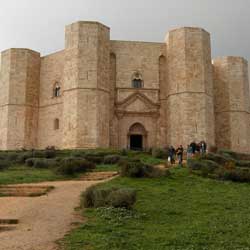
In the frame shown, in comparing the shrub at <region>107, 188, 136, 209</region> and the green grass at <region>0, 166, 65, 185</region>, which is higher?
the green grass at <region>0, 166, 65, 185</region>

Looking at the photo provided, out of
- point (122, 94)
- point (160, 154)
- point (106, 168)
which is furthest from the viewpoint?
point (122, 94)

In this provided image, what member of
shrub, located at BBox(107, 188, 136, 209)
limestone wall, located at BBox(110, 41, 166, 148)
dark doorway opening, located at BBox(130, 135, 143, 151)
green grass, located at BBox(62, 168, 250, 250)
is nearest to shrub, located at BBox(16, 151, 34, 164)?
limestone wall, located at BBox(110, 41, 166, 148)

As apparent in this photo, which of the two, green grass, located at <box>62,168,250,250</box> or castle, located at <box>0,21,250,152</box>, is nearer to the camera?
green grass, located at <box>62,168,250,250</box>

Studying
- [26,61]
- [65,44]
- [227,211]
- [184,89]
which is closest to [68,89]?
[65,44]

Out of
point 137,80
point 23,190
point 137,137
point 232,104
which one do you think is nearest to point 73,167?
point 23,190

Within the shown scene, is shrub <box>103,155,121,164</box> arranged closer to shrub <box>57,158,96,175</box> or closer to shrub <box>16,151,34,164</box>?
shrub <box>57,158,96,175</box>

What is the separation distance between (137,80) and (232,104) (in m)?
7.47

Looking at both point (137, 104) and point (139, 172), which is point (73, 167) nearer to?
point (139, 172)

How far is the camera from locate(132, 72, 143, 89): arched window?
32312mm

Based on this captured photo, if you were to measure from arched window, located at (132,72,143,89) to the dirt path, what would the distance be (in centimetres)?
1815

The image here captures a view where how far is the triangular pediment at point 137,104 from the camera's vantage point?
31844 mm

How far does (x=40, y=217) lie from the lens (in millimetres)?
10430

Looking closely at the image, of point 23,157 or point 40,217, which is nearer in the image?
point 40,217

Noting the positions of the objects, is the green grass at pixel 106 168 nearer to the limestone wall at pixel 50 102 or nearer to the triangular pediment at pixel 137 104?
the triangular pediment at pixel 137 104
